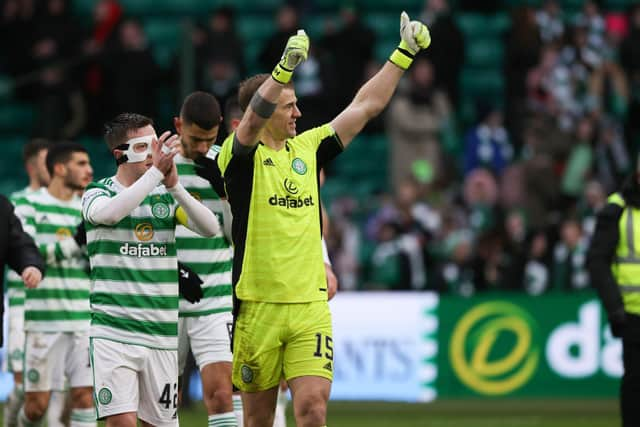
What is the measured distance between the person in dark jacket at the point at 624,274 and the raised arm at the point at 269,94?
3464 millimetres

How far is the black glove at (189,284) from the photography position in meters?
10.2

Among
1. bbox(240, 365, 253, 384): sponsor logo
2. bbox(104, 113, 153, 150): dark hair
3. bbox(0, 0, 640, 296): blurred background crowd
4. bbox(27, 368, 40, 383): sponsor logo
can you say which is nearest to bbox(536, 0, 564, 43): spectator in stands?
bbox(0, 0, 640, 296): blurred background crowd

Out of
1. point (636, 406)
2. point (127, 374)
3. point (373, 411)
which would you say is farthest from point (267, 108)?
point (373, 411)

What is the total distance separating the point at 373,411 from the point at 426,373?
1.10 metres

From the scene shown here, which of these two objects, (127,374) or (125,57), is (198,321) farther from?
(125,57)

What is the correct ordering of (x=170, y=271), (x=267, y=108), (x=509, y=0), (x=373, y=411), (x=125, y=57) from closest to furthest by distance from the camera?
(x=267, y=108)
(x=170, y=271)
(x=373, y=411)
(x=125, y=57)
(x=509, y=0)

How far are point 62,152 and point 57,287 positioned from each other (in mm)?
1160

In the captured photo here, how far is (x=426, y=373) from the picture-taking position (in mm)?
18344

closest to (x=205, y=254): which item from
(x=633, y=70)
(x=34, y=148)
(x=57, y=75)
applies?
(x=34, y=148)

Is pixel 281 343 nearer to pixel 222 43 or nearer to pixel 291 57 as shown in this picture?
pixel 291 57

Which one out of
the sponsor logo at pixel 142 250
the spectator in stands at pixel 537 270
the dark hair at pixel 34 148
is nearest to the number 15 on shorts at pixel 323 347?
the sponsor logo at pixel 142 250

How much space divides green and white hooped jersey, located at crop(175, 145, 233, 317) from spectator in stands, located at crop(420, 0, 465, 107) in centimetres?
1209

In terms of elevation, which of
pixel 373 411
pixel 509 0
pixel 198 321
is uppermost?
pixel 509 0

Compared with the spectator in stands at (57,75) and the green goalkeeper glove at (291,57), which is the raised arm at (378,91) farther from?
the spectator in stands at (57,75)
